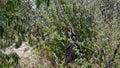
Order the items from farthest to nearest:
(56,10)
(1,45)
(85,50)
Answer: (56,10) → (85,50) → (1,45)

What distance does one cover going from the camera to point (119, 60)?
450 cm

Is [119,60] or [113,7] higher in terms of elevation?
[113,7]

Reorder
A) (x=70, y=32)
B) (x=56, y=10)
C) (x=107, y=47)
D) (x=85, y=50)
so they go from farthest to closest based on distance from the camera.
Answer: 1. (x=56, y=10)
2. (x=70, y=32)
3. (x=85, y=50)
4. (x=107, y=47)

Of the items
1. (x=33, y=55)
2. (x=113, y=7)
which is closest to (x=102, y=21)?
(x=113, y=7)

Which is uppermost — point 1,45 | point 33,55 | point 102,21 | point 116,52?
point 1,45

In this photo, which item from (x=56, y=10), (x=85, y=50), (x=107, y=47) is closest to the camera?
(x=107, y=47)

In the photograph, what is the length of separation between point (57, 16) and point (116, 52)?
162 centimetres

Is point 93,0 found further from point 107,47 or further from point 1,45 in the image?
point 1,45

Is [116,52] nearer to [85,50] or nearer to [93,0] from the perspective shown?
[85,50]

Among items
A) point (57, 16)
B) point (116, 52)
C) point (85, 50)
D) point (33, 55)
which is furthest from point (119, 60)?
point (33, 55)

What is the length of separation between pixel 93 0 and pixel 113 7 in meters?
0.39

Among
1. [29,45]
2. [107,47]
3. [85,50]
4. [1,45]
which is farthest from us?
[29,45]

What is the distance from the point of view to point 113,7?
5414 mm

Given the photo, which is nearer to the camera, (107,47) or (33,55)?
(107,47)
